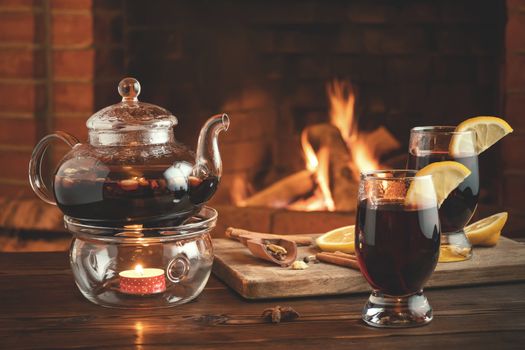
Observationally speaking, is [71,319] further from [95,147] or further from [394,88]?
[394,88]

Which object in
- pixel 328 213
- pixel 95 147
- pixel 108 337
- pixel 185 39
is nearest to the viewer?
pixel 108 337

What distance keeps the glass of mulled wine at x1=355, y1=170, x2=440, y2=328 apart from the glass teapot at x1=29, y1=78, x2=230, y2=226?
0.71ft

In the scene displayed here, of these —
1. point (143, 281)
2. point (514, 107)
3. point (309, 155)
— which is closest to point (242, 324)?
point (143, 281)

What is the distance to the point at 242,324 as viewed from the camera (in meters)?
1.02

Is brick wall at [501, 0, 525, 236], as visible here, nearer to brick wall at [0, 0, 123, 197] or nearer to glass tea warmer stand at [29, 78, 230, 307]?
brick wall at [0, 0, 123, 197]

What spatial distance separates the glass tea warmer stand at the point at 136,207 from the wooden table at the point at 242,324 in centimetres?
3

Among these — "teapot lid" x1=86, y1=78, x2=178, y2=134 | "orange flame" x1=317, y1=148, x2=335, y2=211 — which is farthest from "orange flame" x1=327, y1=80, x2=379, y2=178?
"teapot lid" x1=86, y1=78, x2=178, y2=134

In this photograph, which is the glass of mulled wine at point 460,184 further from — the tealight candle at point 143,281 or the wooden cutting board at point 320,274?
the tealight candle at point 143,281

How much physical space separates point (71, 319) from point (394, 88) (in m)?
1.77

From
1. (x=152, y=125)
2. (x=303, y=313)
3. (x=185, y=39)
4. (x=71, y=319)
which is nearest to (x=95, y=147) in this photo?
(x=152, y=125)

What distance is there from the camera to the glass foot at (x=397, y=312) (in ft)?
3.31

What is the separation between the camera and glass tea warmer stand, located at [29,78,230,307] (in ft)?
3.53

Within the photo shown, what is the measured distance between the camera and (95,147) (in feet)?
3.69

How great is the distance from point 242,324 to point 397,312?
169mm
